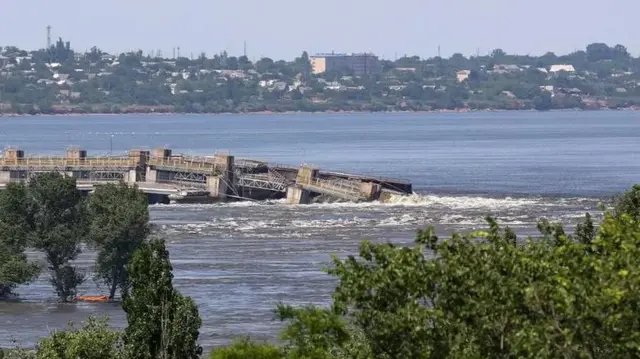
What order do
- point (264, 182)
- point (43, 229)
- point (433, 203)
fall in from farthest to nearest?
point (264, 182) < point (433, 203) < point (43, 229)

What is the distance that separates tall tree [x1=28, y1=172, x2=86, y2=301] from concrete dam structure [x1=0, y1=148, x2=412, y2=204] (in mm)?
39750

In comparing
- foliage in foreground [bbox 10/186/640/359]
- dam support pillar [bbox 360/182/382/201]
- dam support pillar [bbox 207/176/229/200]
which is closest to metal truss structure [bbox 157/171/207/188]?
dam support pillar [bbox 207/176/229/200]

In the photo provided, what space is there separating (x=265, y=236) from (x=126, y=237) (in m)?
22.0

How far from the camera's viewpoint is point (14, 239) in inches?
2047

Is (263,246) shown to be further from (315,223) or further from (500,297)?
(500,297)

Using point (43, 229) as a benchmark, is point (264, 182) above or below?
below

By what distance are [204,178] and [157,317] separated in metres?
68.1

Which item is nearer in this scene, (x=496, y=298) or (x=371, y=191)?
(x=496, y=298)

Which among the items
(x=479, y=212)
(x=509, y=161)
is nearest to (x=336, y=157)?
(x=509, y=161)

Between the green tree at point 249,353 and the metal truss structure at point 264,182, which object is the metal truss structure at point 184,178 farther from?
the green tree at point 249,353

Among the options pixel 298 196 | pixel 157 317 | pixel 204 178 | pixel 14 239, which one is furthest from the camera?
pixel 204 178

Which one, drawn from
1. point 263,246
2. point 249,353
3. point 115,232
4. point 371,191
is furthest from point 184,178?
point 249,353

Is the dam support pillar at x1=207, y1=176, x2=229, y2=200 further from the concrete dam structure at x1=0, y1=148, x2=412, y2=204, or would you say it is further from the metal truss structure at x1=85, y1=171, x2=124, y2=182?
the metal truss structure at x1=85, y1=171, x2=124, y2=182

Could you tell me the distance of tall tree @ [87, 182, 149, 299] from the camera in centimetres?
5181
